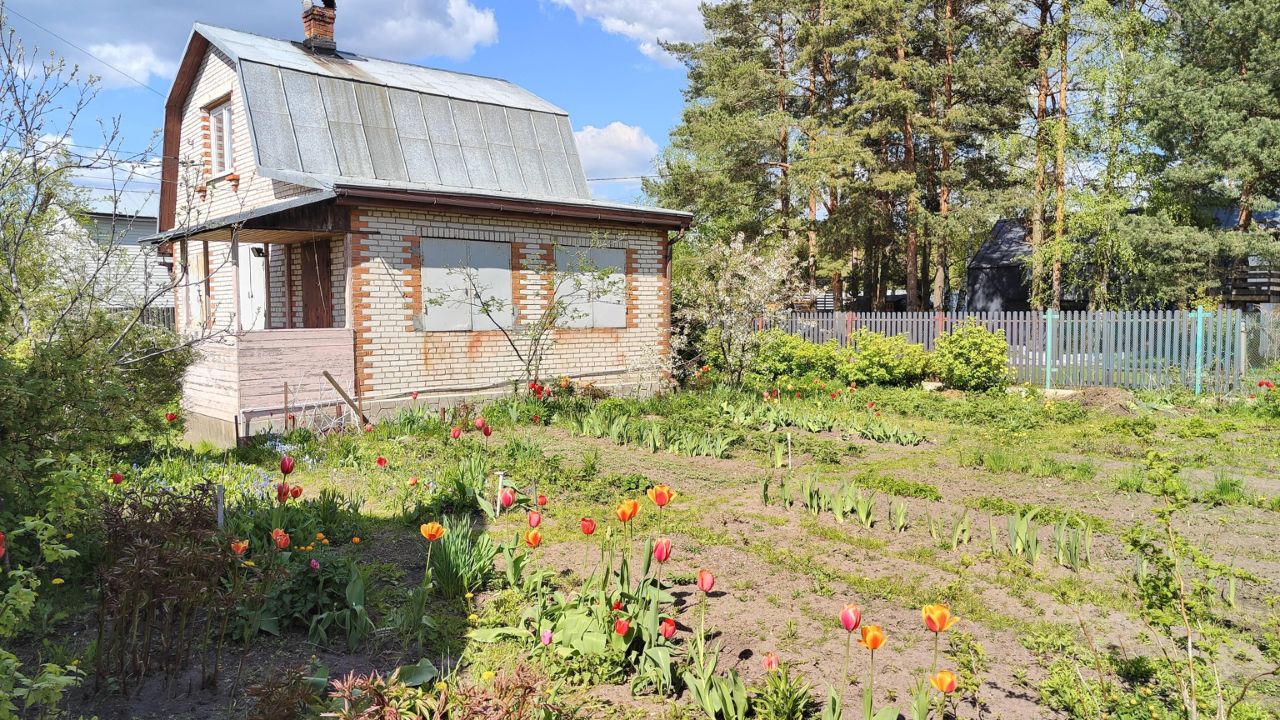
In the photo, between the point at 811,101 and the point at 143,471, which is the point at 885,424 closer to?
the point at 143,471

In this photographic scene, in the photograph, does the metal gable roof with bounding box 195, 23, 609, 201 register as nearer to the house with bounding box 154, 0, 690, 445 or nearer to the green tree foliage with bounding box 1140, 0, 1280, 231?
the house with bounding box 154, 0, 690, 445

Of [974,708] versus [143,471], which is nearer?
[974,708]

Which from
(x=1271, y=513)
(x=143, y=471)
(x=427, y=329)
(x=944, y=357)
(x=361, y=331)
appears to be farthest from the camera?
(x=944, y=357)

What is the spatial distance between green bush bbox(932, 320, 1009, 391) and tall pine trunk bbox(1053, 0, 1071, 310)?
23.8 feet

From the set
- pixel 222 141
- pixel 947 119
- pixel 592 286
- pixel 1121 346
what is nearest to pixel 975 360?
pixel 1121 346

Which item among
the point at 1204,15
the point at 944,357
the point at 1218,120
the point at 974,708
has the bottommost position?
the point at 974,708

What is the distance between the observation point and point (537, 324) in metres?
12.8

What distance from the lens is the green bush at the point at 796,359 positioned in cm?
1647

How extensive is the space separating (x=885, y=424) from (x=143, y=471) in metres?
8.02

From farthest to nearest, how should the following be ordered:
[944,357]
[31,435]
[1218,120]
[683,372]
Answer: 1. [1218,120]
2. [683,372]
3. [944,357]
4. [31,435]

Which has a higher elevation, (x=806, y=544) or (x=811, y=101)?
(x=811, y=101)

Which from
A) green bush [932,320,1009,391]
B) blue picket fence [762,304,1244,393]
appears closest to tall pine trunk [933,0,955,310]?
blue picket fence [762,304,1244,393]

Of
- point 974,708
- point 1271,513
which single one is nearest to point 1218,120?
point 1271,513

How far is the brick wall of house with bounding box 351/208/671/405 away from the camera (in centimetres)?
1173
